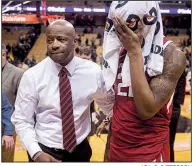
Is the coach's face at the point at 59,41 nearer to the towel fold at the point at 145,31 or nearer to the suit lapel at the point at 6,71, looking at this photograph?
the towel fold at the point at 145,31

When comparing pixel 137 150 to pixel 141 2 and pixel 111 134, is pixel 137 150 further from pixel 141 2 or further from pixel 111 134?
pixel 141 2

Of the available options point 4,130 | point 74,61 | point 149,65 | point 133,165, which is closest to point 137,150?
point 133,165

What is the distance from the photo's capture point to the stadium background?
6.47 ft

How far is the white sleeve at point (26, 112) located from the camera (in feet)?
3.96

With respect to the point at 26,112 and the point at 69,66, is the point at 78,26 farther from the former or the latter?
the point at 26,112

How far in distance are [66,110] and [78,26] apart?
180 cm

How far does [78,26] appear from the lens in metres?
2.98

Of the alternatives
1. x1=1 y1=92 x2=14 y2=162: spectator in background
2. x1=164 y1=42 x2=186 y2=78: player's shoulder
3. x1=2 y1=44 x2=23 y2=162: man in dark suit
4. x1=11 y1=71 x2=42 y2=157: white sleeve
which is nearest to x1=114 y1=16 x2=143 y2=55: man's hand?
x1=164 y1=42 x2=186 y2=78: player's shoulder

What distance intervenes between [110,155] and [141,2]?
548mm

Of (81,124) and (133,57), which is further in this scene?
(81,124)

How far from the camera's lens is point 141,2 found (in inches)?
42.6

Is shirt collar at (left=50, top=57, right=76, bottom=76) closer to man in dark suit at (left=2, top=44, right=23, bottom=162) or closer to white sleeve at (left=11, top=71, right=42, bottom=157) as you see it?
white sleeve at (left=11, top=71, right=42, bottom=157)

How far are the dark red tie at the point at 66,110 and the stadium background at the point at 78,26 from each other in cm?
21

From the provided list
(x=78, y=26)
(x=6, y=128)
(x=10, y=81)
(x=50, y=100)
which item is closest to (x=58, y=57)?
(x=50, y=100)
